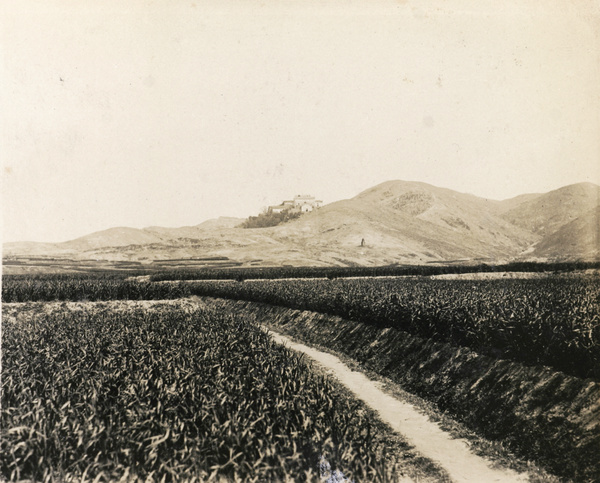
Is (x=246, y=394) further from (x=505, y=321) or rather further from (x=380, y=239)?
(x=380, y=239)

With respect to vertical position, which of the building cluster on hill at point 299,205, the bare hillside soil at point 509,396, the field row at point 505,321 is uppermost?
the building cluster on hill at point 299,205

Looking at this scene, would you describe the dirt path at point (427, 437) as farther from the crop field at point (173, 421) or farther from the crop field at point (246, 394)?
the crop field at point (173, 421)

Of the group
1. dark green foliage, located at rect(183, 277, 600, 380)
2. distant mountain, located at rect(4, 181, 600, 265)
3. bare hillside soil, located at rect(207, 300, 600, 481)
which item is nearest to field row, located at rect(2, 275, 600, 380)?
dark green foliage, located at rect(183, 277, 600, 380)

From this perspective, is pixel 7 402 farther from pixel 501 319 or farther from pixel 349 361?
pixel 349 361

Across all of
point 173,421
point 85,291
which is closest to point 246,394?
point 173,421

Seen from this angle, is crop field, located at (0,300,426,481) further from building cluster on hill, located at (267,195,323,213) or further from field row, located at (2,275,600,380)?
building cluster on hill, located at (267,195,323,213)

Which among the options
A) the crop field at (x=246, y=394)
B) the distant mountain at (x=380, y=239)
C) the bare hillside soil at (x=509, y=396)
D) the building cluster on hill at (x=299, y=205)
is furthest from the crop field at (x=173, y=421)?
the building cluster on hill at (x=299, y=205)

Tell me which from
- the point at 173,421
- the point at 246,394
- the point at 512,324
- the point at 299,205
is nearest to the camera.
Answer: the point at 173,421
